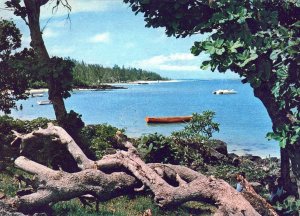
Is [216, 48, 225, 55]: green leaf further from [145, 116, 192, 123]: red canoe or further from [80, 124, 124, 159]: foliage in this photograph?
[145, 116, 192, 123]: red canoe

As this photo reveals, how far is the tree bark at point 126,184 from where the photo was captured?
1067cm

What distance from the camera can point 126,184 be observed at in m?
12.4

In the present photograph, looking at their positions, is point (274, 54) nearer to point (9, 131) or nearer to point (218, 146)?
point (218, 146)

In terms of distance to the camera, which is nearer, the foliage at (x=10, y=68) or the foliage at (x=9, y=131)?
the foliage at (x=9, y=131)

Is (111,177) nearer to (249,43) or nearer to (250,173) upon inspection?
(249,43)

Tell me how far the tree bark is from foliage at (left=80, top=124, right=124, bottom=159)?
469 cm

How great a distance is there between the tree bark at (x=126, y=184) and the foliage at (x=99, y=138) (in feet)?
15.4

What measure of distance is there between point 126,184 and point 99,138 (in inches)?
292

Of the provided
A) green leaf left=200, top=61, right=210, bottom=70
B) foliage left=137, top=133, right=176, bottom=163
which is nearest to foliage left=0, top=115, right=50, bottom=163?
foliage left=137, top=133, right=176, bottom=163

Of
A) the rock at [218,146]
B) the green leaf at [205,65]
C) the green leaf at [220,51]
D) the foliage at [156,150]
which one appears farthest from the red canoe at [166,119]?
the green leaf at [220,51]

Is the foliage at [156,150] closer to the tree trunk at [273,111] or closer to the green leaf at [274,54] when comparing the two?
the tree trunk at [273,111]

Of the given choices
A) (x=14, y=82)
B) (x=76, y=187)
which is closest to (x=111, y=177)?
(x=76, y=187)

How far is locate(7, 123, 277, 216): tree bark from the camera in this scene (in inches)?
420

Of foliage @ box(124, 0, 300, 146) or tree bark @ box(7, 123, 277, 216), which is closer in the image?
foliage @ box(124, 0, 300, 146)
